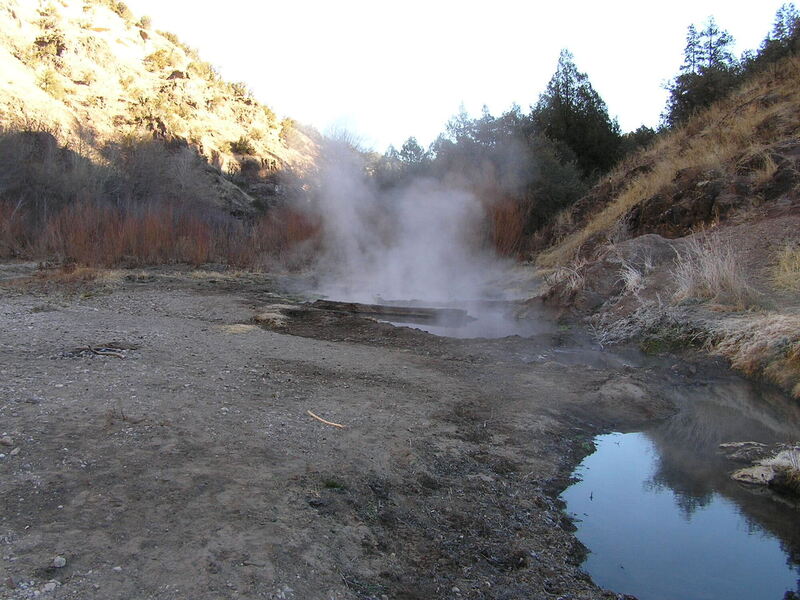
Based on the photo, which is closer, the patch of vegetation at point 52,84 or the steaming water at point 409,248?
the steaming water at point 409,248

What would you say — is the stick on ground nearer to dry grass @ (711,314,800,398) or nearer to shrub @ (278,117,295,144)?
dry grass @ (711,314,800,398)

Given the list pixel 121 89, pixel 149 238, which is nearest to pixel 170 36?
pixel 121 89

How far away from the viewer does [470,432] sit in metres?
4.72

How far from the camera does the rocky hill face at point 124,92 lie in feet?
73.0

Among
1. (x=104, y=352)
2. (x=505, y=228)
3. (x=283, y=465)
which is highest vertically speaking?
(x=505, y=228)

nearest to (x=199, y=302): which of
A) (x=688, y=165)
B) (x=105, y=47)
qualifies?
(x=688, y=165)

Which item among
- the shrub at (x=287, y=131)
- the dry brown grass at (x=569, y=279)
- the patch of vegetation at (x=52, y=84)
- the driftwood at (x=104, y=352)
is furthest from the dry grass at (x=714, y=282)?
the shrub at (x=287, y=131)

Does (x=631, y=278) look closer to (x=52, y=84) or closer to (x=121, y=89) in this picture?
(x=52, y=84)

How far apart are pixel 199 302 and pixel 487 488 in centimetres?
815

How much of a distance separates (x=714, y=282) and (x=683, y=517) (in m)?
6.08

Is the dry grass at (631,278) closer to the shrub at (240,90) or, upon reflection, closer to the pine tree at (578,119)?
the pine tree at (578,119)

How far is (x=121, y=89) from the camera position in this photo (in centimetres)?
2617

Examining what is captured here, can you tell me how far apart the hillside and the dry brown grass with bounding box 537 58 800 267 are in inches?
1.8

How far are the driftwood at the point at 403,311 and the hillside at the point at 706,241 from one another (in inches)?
85.9
